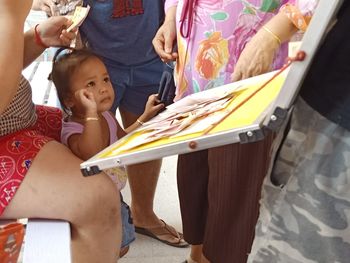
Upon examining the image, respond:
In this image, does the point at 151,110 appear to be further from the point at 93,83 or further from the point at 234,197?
the point at 234,197

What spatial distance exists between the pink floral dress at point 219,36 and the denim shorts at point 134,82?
0.47 metres

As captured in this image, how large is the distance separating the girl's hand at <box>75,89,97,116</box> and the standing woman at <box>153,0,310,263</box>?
209 millimetres

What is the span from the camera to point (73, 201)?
1.00m

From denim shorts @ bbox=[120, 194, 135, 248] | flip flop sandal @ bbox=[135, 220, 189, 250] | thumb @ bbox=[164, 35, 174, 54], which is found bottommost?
flip flop sandal @ bbox=[135, 220, 189, 250]

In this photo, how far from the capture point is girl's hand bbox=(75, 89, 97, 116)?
117 cm

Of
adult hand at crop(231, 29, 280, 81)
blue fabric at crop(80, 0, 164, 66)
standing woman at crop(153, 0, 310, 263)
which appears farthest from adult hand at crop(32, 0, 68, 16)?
adult hand at crop(231, 29, 280, 81)

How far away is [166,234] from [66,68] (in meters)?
0.76

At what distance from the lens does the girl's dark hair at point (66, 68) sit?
1.23 metres

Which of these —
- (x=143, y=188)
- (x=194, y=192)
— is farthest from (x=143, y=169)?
(x=194, y=192)

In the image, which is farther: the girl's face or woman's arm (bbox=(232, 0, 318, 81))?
the girl's face

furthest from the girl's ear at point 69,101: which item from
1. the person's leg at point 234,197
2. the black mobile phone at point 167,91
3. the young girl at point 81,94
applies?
the person's leg at point 234,197

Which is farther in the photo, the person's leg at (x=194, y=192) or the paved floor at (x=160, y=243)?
the paved floor at (x=160, y=243)

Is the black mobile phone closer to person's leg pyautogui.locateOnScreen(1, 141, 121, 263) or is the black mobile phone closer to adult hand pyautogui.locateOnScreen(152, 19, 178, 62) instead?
adult hand pyautogui.locateOnScreen(152, 19, 178, 62)

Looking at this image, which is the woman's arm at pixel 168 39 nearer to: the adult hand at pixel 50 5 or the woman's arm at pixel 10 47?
the adult hand at pixel 50 5
